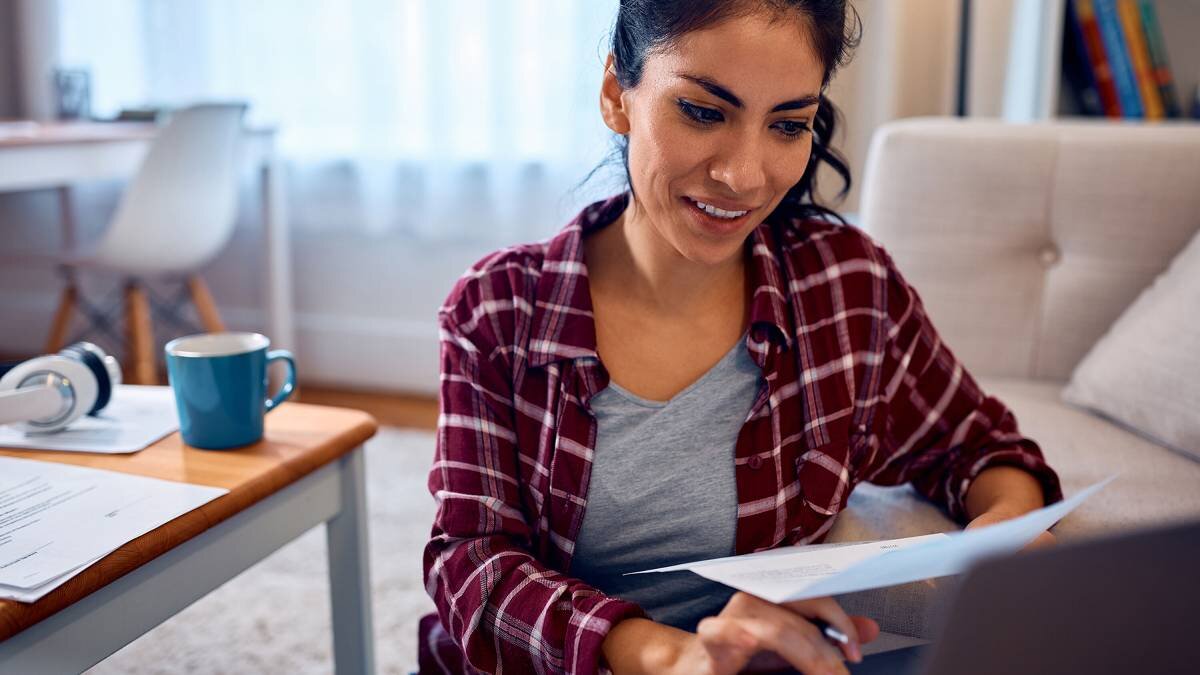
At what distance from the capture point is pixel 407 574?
6.21 ft

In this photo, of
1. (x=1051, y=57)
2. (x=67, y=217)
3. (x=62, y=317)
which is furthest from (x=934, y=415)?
(x=67, y=217)

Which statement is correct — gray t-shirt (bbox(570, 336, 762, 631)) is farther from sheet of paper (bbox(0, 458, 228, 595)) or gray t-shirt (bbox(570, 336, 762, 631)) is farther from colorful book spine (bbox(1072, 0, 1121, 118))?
colorful book spine (bbox(1072, 0, 1121, 118))

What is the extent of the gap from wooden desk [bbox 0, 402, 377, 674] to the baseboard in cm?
195

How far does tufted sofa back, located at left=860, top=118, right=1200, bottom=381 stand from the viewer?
54.3 inches

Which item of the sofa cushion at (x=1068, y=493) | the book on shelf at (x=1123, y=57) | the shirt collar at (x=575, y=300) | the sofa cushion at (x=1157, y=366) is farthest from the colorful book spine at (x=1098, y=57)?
the shirt collar at (x=575, y=300)

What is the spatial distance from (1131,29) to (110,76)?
282cm

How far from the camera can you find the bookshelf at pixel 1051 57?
1829mm

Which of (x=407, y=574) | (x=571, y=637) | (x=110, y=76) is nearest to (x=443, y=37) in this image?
(x=110, y=76)

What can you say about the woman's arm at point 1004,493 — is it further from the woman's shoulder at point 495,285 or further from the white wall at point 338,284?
the white wall at point 338,284

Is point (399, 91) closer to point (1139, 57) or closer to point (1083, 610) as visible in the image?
point (1139, 57)

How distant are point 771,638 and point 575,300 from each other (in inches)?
15.0

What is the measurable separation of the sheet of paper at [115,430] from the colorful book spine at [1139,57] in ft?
5.65

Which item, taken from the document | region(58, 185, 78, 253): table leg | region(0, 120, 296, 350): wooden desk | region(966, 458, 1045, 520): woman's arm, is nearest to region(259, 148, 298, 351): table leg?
region(0, 120, 296, 350): wooden desk

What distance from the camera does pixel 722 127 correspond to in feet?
2.74
